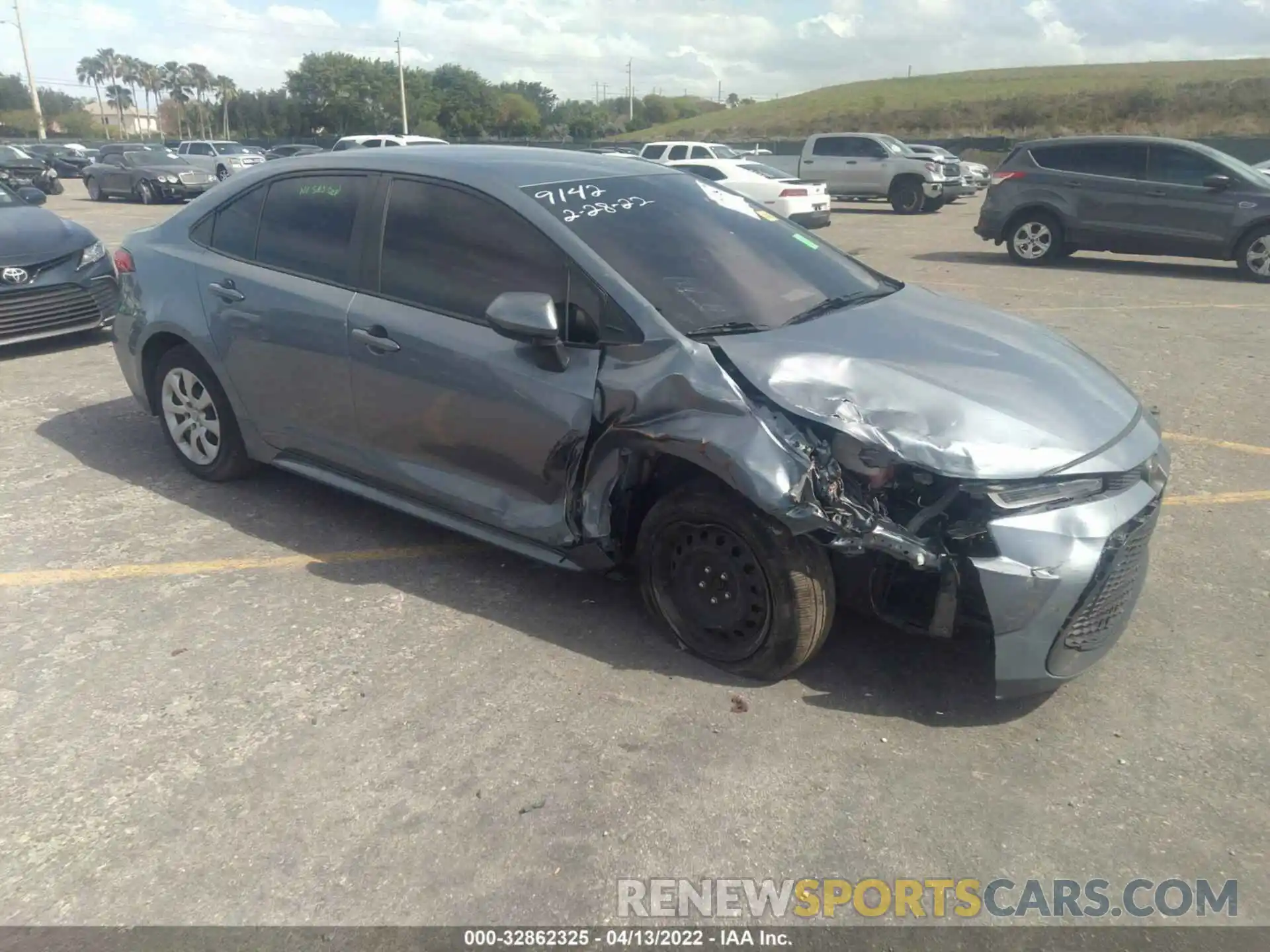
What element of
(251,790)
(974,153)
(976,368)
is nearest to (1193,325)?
(976,368)

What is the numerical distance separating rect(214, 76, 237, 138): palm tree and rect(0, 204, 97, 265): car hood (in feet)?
319

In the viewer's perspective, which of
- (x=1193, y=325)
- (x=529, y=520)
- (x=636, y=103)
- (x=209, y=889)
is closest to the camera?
(x=209, y=889)

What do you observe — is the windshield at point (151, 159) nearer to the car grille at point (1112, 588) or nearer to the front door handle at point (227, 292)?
the front door handle at point (227, 292)

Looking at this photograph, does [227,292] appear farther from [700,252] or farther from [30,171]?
[30,171]

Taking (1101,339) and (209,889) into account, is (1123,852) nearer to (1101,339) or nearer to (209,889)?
Answer: (209,889)

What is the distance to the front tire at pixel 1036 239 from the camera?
13852mm

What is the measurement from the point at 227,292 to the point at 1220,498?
16.8ft

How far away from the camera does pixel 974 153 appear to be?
4331 centimetres

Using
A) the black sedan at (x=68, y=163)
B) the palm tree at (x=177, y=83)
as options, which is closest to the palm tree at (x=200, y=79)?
the palm tree at (x=177, y=83)

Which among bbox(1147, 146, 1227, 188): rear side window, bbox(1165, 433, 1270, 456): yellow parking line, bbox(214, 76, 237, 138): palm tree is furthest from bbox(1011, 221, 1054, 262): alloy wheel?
bbox(214, 76, 237, 138): palm tree

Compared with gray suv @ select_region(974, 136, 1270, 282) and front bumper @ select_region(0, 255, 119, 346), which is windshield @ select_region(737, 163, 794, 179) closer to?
gray suv @ select_region(974, 136, 1270, 282)

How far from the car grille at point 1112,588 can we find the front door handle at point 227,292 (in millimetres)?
3846

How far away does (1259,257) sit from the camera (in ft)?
41.1

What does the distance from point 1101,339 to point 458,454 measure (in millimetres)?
7042
